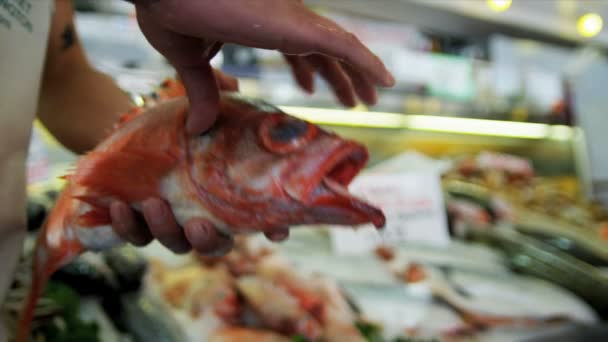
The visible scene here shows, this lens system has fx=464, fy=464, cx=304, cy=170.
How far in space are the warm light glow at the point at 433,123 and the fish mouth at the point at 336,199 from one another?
1.85 m

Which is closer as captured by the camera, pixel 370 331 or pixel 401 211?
pixel 370 331

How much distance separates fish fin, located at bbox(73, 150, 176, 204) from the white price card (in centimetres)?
169

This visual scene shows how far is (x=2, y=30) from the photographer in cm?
94

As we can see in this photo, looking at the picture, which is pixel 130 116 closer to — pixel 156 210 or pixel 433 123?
pixel 156 210

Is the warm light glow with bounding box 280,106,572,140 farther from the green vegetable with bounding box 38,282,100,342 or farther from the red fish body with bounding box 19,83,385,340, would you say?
the red fish body with bounding box 19,83,385,340

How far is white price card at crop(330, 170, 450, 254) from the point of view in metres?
2.49

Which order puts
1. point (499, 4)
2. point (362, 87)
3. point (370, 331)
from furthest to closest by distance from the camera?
1. point (499, 4)
2. point (370, 331)
3. point (362, 87)

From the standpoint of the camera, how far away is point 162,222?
86cm

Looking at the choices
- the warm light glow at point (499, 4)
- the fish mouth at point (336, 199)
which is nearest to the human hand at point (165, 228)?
the fish mouth at point (336, 199)

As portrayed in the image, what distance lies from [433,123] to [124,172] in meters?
2.83

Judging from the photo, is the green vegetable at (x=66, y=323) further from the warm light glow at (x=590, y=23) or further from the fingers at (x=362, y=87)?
the warm light glow at (x=590, y=23)

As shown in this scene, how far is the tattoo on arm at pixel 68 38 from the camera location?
1517 mm

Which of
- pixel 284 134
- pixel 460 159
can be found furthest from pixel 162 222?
pixel 460 159

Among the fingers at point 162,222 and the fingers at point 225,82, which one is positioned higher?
the fingers at point 225,82
